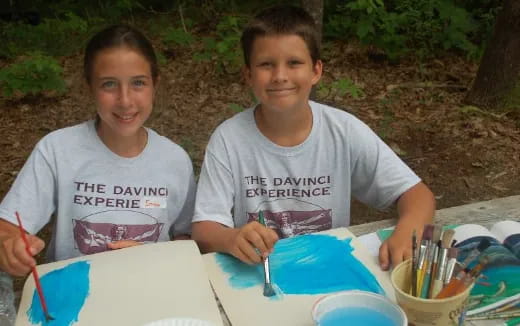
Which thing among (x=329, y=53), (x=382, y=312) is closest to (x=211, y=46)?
(x=329, y=53)

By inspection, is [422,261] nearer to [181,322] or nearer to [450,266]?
[450,266]

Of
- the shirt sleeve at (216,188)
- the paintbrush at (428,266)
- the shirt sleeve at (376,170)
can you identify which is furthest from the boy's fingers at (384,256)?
the shirt sleeve at (216,188)

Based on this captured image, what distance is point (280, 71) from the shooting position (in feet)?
5.20

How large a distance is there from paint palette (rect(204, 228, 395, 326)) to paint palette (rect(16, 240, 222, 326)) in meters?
0.05

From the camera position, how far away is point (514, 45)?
3.59 meters

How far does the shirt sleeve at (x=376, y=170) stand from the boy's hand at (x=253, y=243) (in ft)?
1.80

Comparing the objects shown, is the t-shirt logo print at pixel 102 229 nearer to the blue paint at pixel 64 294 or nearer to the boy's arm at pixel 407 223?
the blue paint at pixel 64 294

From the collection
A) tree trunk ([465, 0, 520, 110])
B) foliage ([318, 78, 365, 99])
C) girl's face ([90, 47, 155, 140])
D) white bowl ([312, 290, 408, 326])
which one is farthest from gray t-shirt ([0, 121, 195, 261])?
tree trunk ([465, 0, 520, 110])

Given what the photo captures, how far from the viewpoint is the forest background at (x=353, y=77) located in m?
3.43

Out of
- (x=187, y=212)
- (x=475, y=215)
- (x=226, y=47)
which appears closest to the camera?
(x=475, y=215)

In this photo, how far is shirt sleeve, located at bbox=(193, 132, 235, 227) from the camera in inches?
60.9

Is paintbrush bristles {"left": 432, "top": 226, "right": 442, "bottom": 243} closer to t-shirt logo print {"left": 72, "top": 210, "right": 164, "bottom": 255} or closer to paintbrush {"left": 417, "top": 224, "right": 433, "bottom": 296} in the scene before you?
paintbrush {"left": 417, "top": 224, "right": 433, "bottom": 296}

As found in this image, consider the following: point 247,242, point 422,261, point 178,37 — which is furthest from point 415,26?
point 422,261

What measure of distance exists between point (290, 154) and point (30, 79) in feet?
9.73
